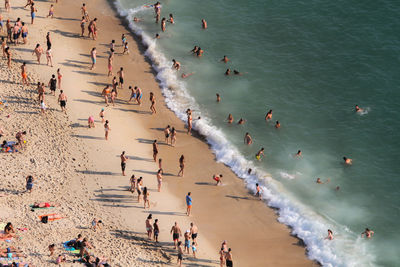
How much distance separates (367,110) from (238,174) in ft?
37.0

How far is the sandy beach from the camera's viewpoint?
33.3 m

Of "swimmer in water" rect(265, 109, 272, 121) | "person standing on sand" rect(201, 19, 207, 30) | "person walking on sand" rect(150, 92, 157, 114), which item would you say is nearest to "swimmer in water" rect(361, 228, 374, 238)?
"swimmer in water" rect(265, 109, 272, 121)

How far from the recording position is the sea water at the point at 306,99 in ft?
122

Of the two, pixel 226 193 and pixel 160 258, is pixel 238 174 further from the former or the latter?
pixel 160 258

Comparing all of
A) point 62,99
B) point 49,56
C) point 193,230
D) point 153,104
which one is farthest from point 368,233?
point 49,56

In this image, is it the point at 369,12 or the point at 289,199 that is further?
the point at 369,12

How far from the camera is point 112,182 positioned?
3712 cm

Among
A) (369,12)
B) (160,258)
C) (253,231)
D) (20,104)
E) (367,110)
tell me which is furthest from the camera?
(369,12)

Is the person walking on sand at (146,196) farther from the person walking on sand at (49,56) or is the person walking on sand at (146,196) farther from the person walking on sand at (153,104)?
the person walking on sand at (49,56)

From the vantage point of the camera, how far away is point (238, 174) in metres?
39.7

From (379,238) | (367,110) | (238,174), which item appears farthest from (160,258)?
(367,110)

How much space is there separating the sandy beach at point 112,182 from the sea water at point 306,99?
1736 millimetres

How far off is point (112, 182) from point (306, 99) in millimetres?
16344

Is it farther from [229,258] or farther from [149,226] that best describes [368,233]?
[149,226]
